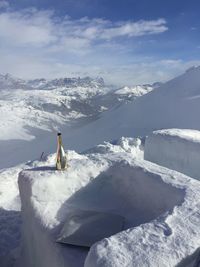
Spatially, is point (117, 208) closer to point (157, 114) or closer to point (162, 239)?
point (162, 239)

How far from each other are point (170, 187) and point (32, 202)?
101 inches

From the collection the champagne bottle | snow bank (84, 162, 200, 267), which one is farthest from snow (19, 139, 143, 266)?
snow bank (84, 162, 200, 267)

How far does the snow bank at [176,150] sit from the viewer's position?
12.1 m

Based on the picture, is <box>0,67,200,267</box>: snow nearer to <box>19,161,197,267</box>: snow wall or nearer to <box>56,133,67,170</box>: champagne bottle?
<box>19,161,197,267</box>: snow wall

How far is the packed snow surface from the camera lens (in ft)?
13.7

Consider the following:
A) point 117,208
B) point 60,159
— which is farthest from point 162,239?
point 60,159

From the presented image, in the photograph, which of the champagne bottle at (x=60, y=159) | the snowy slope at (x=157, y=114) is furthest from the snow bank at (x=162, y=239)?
the snowy slope at (x=157, y=114)

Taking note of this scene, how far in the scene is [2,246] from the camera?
8.16 metres

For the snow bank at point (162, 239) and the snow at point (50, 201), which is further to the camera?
the snow at point (50, 201)

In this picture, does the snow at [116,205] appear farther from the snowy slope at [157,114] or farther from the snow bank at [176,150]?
the snowy slope at [157,114]

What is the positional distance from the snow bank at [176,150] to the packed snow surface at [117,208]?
191 inches

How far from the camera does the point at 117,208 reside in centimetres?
684

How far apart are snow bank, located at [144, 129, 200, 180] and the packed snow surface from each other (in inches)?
191

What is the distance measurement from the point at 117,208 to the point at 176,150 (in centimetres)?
649
